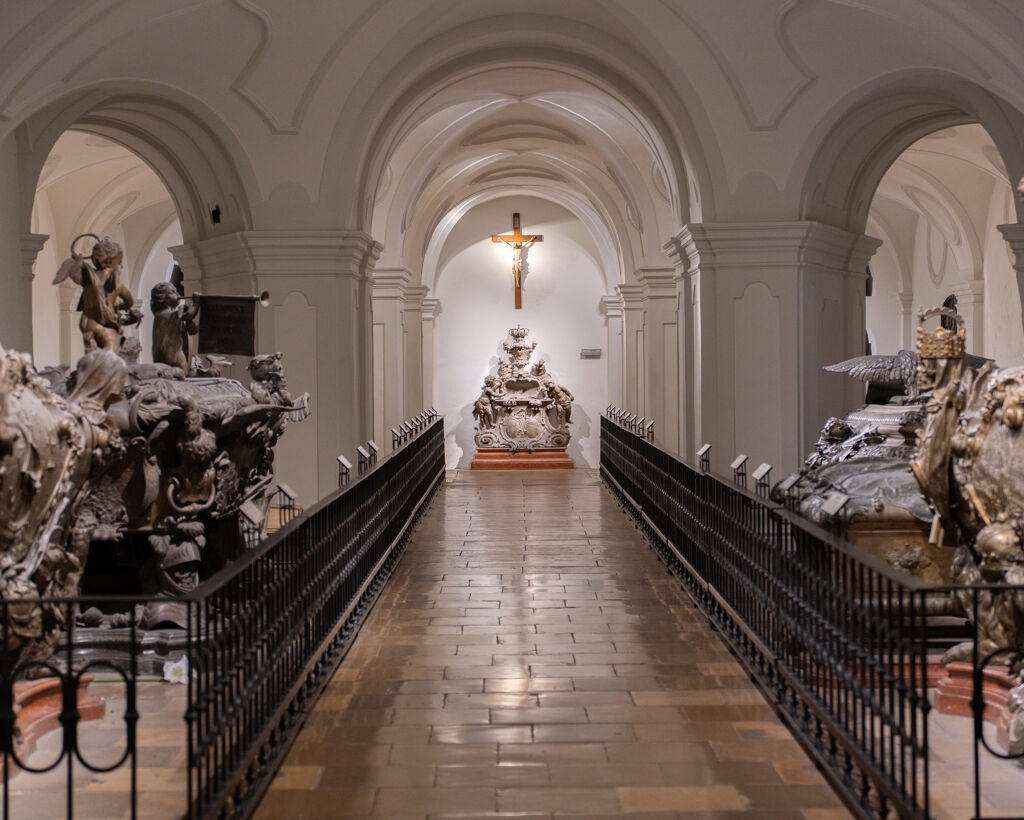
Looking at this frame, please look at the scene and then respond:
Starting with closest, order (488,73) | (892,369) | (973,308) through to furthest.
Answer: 1. (892,369)
2. (488,73)
3. (973,308)

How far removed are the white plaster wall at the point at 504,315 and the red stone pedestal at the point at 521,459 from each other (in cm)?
202

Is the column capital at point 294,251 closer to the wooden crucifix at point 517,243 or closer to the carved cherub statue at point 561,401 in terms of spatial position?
the carved cherub statue at point 561,401

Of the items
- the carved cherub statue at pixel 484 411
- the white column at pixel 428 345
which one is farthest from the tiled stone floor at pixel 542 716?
the white column at pixel 428 345

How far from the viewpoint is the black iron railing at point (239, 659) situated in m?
3.45

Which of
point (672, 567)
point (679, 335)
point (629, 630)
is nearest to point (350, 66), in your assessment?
point (679, 335)

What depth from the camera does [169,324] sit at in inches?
280

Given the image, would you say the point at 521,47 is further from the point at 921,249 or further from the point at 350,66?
the point at 921,249

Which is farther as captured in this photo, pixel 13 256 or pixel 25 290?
pixel 25 290

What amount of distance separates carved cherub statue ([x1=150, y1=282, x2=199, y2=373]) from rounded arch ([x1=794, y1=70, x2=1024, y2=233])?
260 inches

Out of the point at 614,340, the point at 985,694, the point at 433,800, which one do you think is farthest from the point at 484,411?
the point at 433,800

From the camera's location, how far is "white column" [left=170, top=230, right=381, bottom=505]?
38.3 ft

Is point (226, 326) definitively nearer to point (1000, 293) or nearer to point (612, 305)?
point (1000, 293)

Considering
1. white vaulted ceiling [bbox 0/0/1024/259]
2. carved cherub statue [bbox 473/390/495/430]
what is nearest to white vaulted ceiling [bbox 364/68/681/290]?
white vaulted ceiling [bbox 0/0/1024/259]

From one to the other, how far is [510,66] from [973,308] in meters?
10.1
